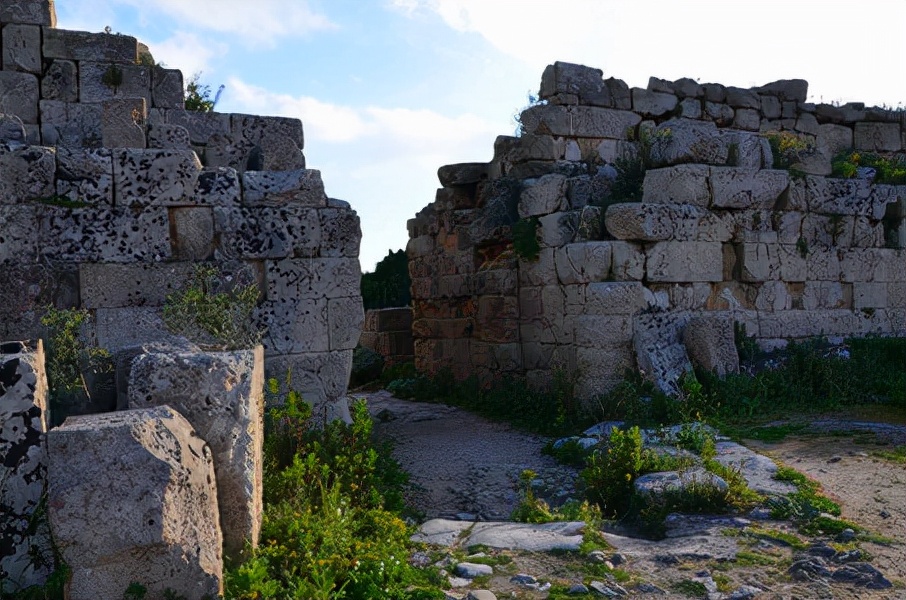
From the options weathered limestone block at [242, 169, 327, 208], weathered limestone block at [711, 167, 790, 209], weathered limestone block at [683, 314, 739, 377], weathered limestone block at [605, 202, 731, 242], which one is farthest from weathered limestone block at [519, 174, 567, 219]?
weathered limestone block at [242, 169, 327, 208]

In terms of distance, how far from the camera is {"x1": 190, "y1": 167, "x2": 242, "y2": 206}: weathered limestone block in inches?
274

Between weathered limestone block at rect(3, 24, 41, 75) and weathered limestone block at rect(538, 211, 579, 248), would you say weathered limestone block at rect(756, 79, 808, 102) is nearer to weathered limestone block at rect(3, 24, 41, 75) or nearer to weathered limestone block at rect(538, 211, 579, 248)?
weathered limestone block at rect(538, 211, 579, 248)

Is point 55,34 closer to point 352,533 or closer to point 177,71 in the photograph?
point 177,71

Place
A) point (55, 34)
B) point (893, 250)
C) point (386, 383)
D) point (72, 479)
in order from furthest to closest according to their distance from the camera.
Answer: point (386, 383) → point (893, 250) → point (55, 34) → point (72, 479)

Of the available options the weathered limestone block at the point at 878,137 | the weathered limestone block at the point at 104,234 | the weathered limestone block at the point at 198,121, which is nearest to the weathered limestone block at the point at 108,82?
the weathered limestone block at the point at 198,121

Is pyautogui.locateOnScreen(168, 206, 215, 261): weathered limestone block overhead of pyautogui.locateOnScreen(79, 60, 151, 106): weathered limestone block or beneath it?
beneath

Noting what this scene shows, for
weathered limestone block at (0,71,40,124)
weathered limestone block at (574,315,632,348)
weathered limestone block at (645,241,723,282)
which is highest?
weathered limestone block at (0,71,40,124)

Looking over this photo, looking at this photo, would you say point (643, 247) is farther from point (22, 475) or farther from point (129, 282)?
point (22, 475)

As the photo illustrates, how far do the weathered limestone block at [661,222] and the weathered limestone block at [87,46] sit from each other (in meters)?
5.85

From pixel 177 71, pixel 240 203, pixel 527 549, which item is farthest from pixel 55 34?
pixel 527 549

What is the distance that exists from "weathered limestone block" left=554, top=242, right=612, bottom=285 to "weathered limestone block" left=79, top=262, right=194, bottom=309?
444 cm

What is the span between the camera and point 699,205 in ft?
31.3

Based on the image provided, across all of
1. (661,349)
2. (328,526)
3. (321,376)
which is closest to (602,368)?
(661,349)

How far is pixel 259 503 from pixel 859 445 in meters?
5.38
